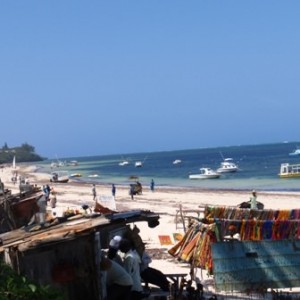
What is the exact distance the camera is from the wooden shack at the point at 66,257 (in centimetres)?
805

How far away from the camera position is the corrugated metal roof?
10.9 m

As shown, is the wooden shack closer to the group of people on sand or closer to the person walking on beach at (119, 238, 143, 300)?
the group of people on sand

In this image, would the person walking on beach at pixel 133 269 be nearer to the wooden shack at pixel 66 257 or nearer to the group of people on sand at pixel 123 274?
the group of people on sand at pixel 123 274

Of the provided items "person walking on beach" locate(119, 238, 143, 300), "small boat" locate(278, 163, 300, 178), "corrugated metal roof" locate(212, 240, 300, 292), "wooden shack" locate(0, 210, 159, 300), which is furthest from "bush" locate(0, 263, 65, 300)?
"small boat" locate(278, 163, 300, 178)

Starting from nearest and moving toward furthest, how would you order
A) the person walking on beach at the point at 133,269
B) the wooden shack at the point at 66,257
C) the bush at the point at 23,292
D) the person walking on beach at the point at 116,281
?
the bush at the point at 23,292 → the wooden shack at the point at 66,257 → the person walking on beach at the point at 116,281 → the person walking on beach at the point at 133,269

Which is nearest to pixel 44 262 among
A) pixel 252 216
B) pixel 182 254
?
pixel 182 254

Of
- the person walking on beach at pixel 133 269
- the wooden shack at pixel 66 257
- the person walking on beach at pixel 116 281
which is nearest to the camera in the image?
the wooden shack at pixel 66 257

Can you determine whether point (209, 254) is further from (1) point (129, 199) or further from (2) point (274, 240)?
(1) point (129, 199)

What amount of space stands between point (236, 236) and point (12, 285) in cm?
792

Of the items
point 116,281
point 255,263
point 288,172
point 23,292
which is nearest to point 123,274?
point 116,281

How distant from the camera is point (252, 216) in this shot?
1304cm

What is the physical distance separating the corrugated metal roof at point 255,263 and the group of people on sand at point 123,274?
4.25 feet

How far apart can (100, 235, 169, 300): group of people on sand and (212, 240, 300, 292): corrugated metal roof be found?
1.30 metres

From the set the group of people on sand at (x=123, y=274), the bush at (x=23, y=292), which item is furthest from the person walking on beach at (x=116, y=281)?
the bush at (x=23, y=292)
